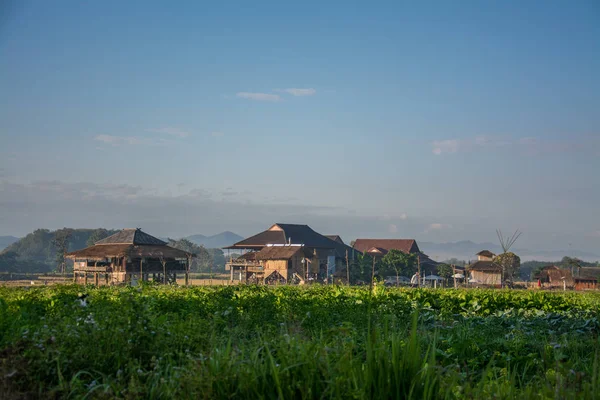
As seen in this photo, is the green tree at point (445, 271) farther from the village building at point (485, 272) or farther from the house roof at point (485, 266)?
the house roof at point (485, 266)

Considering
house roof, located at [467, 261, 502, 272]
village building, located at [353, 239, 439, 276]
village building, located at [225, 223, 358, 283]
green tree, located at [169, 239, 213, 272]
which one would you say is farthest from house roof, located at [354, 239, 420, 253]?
green tree, located at [169, 239, 213, 272]

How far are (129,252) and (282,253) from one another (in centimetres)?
1084

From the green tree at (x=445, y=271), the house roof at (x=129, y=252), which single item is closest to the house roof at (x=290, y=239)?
the green tree at (x=445, y=271)

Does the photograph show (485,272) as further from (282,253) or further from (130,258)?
(130,258)

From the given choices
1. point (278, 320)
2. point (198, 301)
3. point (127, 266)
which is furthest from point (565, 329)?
point (127, 266)

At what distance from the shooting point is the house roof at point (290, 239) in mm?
54594

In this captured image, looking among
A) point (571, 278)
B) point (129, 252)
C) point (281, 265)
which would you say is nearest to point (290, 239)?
point (281, 265)

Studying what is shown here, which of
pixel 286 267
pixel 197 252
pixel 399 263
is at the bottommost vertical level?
pixel 286 267

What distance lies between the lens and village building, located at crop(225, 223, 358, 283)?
1726 inches

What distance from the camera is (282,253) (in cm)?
4447

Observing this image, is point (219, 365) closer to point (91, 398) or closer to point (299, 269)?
point (91, 398)

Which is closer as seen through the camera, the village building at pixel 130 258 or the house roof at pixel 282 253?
the village building at pixel 130 258

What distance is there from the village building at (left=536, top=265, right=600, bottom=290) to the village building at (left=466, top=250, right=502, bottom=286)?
3.26 meters

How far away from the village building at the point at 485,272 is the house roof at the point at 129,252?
23403mm
